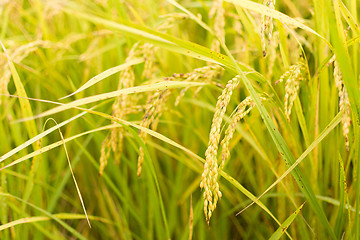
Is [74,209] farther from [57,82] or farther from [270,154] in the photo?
[270,154]

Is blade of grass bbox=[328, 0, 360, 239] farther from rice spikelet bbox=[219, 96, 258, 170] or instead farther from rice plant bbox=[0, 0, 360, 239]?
rice spikelet bbox=[219, 96, 258, 170]

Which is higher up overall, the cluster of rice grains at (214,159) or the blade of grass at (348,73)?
the blade of grass at (348,73)

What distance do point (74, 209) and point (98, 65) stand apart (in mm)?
802

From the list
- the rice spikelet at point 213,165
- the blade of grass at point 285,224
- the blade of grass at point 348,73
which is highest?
the blade of grass at point 348,73

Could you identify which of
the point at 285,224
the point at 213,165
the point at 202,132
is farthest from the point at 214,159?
the point at 202,132

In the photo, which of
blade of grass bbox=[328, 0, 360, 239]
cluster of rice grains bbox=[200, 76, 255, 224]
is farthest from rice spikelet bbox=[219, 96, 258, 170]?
blade of grass bbox=[328, 0, 360, 239]

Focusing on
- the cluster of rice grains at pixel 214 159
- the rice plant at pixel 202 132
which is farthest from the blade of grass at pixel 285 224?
the cluster of rice grains at pixel 214 159

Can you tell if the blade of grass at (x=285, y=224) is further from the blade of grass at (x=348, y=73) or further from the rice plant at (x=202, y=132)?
the blade of grass at (x=348, y=73)

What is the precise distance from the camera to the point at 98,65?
2.09m

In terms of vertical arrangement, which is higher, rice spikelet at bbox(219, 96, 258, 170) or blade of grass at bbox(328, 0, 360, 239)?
blade of grass at bbox(328, 0, 360, 239)

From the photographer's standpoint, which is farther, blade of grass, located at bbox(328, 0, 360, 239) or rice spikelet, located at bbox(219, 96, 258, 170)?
rice spikelet, located at bbox(219, 96, 258, 170)

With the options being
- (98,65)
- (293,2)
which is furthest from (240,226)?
(293,2)

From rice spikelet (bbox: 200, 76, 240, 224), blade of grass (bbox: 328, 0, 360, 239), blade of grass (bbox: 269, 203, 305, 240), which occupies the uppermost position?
blade of grass (bbox: 328, 0, 360, 239)

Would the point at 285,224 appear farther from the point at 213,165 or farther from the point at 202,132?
the point at 202,132
